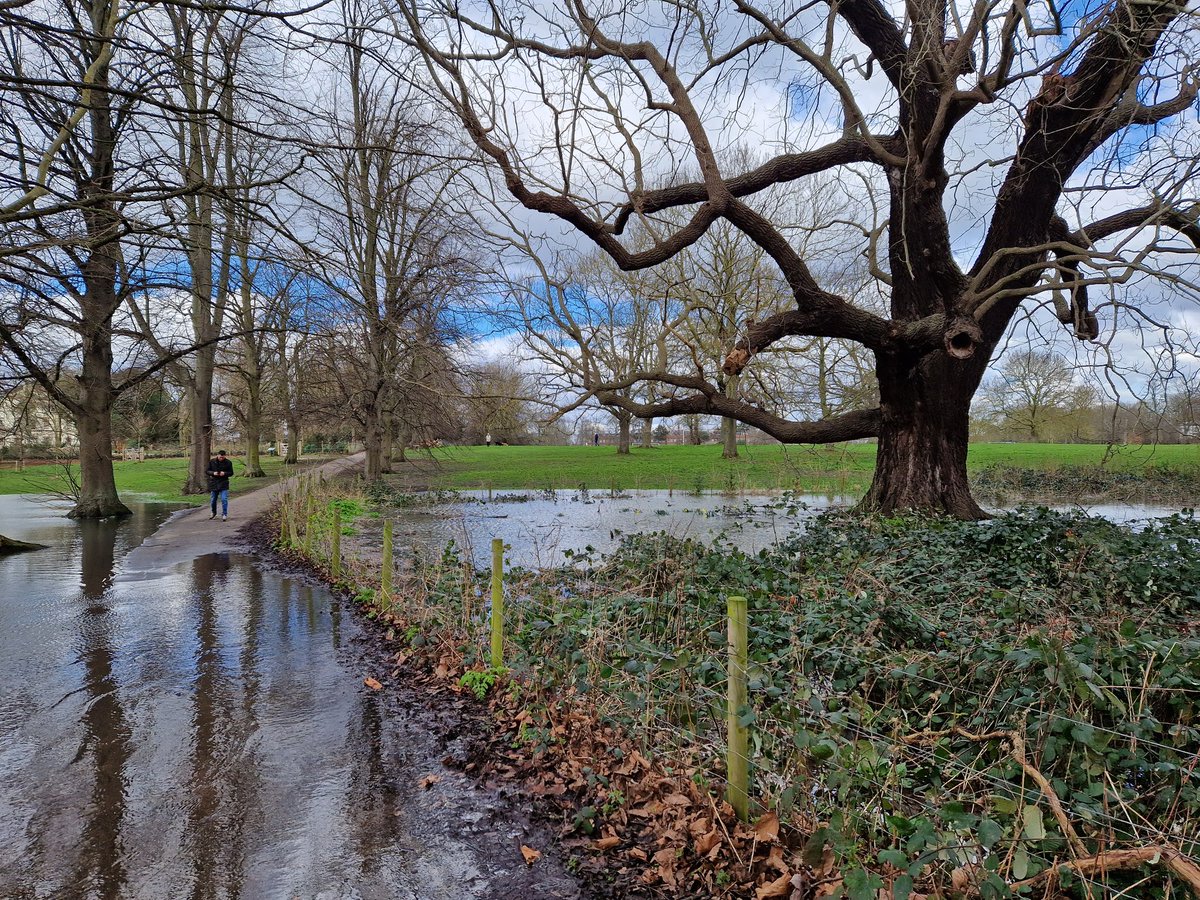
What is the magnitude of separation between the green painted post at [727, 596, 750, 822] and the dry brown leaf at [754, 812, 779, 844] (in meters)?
0.12

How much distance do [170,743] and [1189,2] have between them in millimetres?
11067

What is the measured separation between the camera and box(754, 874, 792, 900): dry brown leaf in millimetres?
3033

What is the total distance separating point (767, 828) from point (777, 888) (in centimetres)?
29

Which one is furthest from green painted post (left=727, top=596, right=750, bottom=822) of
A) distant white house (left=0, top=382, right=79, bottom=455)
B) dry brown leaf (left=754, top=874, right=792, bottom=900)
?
distant white house (left=0, top=382, right=79, bottom=455)

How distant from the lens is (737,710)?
3406mm

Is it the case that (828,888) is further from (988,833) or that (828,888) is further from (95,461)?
(95,461)

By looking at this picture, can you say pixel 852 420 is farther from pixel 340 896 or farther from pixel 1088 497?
pixel 1088 497

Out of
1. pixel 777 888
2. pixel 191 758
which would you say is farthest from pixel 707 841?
pixel 191 758

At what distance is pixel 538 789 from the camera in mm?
4258

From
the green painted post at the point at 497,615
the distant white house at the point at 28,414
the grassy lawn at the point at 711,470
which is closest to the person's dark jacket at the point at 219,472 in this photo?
the distant white house at the point at 28,414

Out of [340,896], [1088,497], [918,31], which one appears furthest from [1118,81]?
[1088,497]

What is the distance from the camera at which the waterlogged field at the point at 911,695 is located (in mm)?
2711

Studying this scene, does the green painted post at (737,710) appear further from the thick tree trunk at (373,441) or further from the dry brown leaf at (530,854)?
the thick tree trunk at (373,441)

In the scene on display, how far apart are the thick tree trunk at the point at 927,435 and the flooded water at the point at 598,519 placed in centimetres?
219
